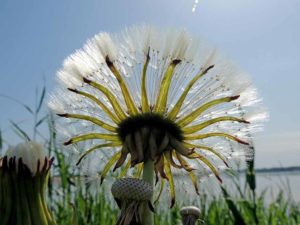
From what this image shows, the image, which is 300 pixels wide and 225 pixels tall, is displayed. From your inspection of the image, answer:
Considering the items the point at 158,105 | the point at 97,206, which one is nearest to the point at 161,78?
the point at 158,105

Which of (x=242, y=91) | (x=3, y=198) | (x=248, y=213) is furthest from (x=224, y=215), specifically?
(x=3, y=198)

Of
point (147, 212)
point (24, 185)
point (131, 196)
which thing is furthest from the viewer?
point (24, 185)

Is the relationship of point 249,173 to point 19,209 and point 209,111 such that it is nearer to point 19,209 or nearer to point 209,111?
point 209,111

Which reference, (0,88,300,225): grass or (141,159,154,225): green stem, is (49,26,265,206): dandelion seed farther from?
(0,88,300,225): grass

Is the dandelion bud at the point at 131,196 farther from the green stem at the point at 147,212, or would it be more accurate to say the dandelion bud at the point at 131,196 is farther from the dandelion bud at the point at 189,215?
the dandelion bud at the point at 189,215

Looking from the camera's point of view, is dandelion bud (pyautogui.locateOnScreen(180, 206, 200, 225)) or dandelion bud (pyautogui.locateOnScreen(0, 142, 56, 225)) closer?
dandelion bud (pyautogui.locateOnScreen(0, 142, 56, 225))

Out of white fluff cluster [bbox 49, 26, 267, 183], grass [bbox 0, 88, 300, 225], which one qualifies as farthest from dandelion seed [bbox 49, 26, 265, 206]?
grass [bbox 0, 88, 300, 225]

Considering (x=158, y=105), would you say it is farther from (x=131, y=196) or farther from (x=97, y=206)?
(x=97, y=206)
